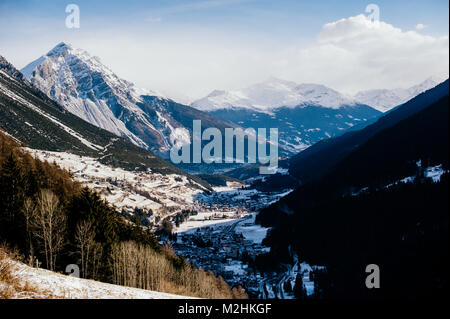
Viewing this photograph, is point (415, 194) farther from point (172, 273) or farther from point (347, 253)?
point (172, 273)

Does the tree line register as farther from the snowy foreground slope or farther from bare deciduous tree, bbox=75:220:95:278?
the snowy foreground slope

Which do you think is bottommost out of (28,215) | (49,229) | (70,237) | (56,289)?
(70,237)

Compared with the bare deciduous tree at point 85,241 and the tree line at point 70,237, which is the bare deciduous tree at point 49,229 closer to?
the tree line at point 70,237

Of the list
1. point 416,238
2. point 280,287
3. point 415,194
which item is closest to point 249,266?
point 280,287

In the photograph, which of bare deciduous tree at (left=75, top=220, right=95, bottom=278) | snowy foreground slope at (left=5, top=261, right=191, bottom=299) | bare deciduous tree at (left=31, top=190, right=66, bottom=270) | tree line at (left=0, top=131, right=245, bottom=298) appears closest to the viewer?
snowy foreground slope at (left=5, top=261, right=191, bottom=299)

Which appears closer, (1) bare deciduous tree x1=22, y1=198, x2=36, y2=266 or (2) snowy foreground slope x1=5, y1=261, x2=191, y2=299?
(2) snowy foreground slope x1=5, y1=261, x2=191, y2=299

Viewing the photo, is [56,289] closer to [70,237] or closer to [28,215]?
[28,215]

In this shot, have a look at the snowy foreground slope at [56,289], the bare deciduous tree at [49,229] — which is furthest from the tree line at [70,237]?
the snowy foreground slope at [56,289]

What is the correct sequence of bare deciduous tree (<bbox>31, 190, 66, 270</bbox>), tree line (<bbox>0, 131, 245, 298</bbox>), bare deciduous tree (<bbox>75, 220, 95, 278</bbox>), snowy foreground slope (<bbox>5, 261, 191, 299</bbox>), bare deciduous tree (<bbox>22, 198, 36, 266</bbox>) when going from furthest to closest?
bare deciduous tree (<bbox>75, 220, 95, 278</bbox>), tree line (<bbox>0, 131, 245, 298</bbox>), bare deciduous tree (<bbox>22, 198, 36, 266</bbox>), bare deciduous tree (<bbox>31, 190, 66, 270</bbox>), snowy foreground slope (<bbox>5, 261, 191, 299</bbox>)

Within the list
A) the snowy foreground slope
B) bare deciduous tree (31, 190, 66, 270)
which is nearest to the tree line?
bare deciduous tree (31, 190, 66, 270)

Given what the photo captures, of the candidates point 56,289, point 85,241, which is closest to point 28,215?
point 85,241

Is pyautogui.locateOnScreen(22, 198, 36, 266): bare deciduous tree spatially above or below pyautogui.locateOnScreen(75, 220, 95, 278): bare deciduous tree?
above
